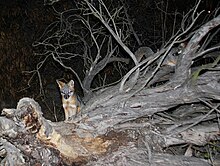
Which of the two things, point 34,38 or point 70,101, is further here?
point 34,38

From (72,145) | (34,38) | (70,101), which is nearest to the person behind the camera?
(72,145)

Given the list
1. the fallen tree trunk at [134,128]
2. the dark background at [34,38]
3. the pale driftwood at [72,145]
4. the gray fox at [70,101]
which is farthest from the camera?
the dark background at [34,38]

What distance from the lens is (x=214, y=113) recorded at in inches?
155

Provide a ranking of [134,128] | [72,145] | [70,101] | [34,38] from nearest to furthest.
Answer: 1. [72,145]
2. [134,128]
3. [70,101]
4. [34,38]

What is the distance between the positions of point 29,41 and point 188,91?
6155 mm

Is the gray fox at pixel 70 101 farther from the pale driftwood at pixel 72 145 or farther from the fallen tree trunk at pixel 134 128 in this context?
the pale driftwood at pixel 72 145

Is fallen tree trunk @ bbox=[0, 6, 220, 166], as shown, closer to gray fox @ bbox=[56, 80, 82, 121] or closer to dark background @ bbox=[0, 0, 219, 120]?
gray fox @ bbox=[56, 80, 82, 121]

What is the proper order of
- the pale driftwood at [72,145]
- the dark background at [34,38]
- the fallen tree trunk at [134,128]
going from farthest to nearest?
1. the dark background at [34,38]
2. the fallen tree trunk at [134,128]
3. the pale driftwood at [72,145]

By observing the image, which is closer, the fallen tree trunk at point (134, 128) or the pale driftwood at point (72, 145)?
the pale driftwood at point (72, 145)

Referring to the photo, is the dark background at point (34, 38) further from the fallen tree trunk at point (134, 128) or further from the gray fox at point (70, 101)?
the fallen tree trunk at point (134, 128)

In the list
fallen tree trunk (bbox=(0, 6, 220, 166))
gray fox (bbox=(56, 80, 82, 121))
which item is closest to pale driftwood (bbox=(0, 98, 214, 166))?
fallen tree trunk (bbox=(0, 6, 220, 166))

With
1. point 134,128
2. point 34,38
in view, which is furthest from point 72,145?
point 34,38

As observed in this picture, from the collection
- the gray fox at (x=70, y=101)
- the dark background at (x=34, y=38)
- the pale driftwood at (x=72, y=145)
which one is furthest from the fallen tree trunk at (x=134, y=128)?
the dark background at (x=34, y=38)

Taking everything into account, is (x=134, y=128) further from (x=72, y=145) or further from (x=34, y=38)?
(x=34, y=38)
